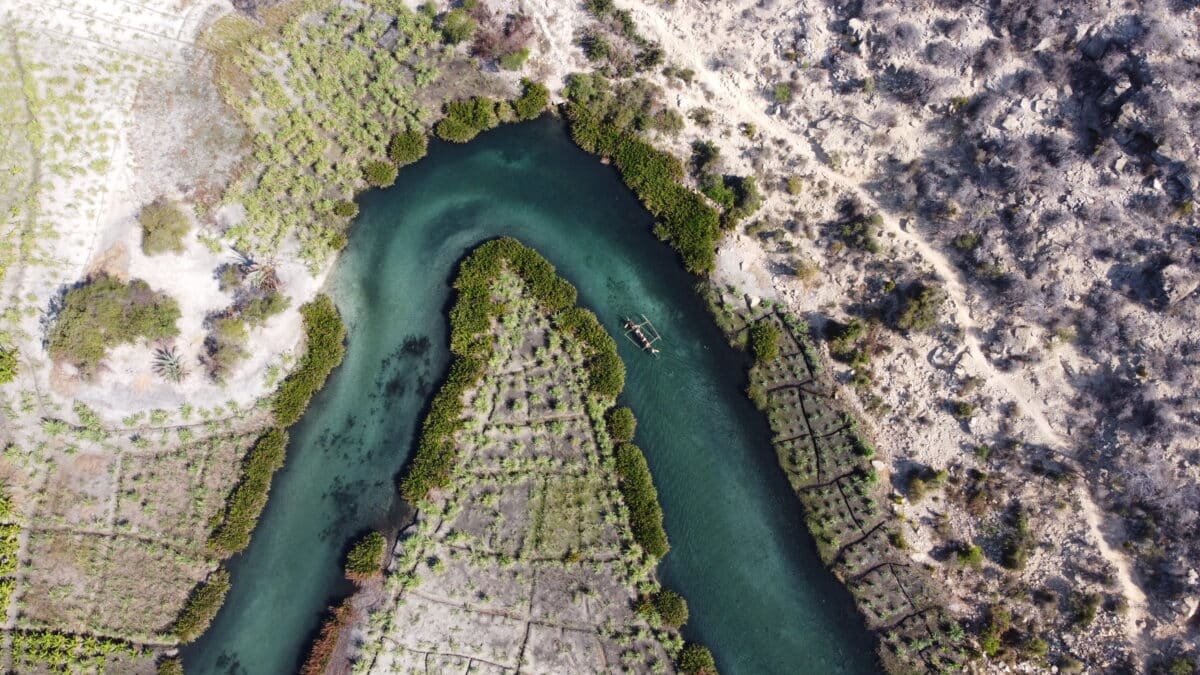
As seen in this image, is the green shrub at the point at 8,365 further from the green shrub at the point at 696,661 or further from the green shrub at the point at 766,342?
the green shrub at the point at 766,342

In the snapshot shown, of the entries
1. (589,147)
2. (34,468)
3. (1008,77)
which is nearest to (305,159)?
(589,147)

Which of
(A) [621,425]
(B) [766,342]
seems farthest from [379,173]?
(B) [766,342]

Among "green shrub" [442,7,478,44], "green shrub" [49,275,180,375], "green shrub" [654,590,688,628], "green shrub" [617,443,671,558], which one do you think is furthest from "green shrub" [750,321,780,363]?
"green shrub" [49,275,180,375]

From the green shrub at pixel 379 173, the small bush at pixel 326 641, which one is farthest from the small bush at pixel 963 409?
the small bush at pixel 326 641

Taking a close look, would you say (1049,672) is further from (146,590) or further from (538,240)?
(146,590)

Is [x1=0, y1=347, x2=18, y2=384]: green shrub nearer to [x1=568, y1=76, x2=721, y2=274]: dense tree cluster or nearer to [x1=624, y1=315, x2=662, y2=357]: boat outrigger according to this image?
[x1=568, y1=76, x2=721, y2=274]: dense tree cluster
